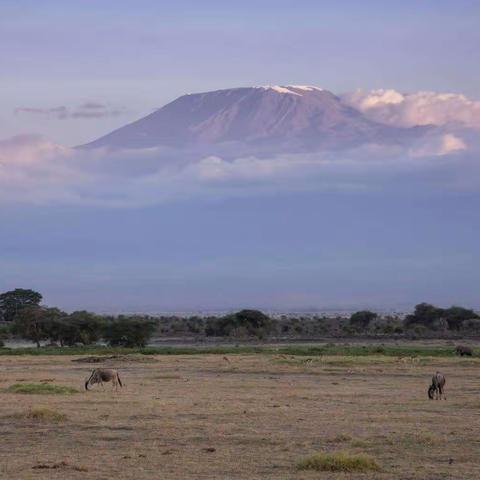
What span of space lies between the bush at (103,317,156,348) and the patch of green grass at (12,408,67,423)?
2194 inches

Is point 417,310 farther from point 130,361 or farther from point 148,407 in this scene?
point 148,407

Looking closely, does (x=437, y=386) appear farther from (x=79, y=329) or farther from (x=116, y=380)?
(x=79, y=329)

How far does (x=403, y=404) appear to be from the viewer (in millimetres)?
27688

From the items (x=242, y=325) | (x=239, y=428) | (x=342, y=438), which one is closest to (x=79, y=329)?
(x=242, y=325)

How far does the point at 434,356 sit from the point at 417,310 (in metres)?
69.7

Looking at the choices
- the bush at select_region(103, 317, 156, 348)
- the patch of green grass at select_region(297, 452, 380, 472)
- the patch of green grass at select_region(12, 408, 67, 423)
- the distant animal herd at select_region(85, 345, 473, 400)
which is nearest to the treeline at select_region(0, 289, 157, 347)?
the bush at select_region(103, 317, 156, 348)

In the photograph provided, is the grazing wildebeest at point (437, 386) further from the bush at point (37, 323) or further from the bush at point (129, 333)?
the bush at point (37, 323)

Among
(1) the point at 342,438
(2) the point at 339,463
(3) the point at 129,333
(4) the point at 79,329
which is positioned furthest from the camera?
(4) the point at 79,329

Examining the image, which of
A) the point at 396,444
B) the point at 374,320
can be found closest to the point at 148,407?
the point at 396,444

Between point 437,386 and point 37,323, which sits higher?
point 37,323

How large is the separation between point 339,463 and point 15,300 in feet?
334

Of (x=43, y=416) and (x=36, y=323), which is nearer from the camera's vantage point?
(x=43, y=416)

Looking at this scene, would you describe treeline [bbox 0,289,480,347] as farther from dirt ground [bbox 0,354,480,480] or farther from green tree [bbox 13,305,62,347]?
dirt ground [bbox 0,354,480,480]

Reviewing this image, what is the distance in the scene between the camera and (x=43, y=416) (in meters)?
23.1
